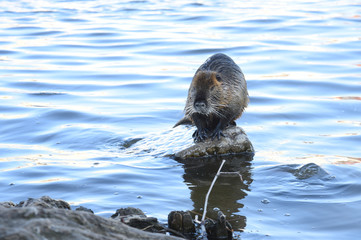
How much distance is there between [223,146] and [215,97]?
672mm

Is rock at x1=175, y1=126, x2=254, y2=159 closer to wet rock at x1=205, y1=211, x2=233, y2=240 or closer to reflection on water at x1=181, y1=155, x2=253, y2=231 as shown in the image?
reflection on water at x1=181, y1=155, x2=253, y2=231

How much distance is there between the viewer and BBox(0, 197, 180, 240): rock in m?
3.19

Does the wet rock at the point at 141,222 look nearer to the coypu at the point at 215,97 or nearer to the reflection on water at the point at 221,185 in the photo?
the reflection on water at the point at 221,185

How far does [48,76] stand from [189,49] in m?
3.75

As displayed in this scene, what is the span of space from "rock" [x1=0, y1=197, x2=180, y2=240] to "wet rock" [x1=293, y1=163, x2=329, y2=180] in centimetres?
317

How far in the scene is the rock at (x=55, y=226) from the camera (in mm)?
3188

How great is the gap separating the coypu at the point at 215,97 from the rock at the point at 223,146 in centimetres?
8

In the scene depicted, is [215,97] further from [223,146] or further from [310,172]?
[310,172]

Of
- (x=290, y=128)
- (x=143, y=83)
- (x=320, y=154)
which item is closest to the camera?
(x=320, y=154)

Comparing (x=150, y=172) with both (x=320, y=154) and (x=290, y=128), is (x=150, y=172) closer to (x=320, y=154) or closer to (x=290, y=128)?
(x=320, y=154)

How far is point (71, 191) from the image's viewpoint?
5.98 meters

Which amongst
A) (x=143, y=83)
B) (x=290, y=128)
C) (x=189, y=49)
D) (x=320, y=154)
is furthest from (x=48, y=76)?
(x=320, y=154)

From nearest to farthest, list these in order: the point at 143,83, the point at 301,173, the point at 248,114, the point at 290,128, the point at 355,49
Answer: the point at 301,173 < the point at 290,128 < the point at 248,114 < the point at 143,83 < the point at 355,49

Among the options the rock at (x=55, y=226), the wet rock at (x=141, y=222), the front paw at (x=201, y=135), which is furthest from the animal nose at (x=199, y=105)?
the rock at (x=55, y=226)
